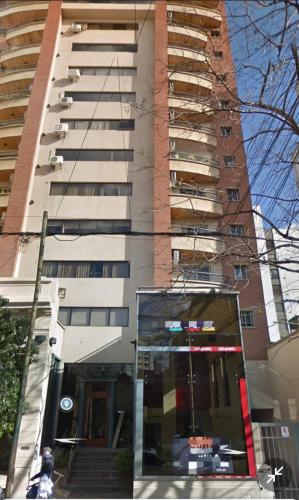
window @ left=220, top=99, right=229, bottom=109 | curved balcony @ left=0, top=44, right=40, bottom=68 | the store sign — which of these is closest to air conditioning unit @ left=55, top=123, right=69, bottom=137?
curved balcony @ left=0, top=44, right=40, bottom=68

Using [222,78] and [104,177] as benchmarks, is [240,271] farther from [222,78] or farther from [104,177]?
[104,177]

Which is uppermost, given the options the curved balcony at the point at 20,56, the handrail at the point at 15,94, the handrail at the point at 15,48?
the handrail at the point at 15,48

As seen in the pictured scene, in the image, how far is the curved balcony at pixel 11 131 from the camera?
981 inches

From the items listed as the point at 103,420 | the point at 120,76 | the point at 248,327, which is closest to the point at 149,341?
the point at 103,420

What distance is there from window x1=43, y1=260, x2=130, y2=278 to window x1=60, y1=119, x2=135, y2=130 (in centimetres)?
931

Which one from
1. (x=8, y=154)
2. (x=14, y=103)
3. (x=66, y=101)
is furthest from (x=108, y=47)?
(x=8, y=154)

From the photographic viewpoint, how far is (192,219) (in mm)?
22734

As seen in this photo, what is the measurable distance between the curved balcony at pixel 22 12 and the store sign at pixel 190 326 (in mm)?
27172

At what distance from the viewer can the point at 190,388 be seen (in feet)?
44.6

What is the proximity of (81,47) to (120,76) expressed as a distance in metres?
4.31

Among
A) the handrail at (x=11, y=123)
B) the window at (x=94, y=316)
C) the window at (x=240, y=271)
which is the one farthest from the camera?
the handrail at (x=11, y=123)

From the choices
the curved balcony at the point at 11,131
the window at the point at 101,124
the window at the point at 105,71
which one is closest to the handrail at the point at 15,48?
the window at the point at 105,71

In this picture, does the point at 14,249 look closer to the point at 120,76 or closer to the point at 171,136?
the point at 171,136

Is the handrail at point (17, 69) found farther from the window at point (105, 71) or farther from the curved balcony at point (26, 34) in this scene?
the window at point (105, 71)
